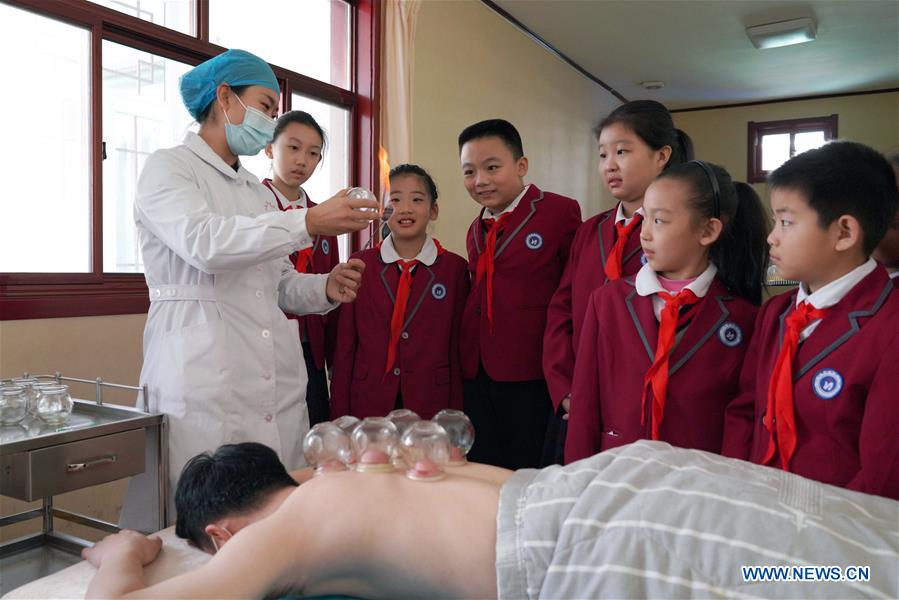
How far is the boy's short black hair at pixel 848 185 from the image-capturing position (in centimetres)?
147

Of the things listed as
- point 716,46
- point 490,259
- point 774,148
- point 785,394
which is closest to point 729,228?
point 785,394

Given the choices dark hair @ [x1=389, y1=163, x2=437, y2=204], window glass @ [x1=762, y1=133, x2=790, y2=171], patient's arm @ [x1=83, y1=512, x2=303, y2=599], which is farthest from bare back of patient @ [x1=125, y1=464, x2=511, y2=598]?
window glass @ [x1=762, y1=133, x2=790, y2=171]

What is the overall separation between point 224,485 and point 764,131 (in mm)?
8323

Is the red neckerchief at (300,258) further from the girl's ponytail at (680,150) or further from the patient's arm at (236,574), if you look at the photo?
the patient's arm at (236,574)

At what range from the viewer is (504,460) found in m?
2.42

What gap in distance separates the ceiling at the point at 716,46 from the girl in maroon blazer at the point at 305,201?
3046 mm

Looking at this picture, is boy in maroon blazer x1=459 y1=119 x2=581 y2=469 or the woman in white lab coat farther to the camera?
boy in maroon blazer x1=459 y1=119 x2=581 y2=469

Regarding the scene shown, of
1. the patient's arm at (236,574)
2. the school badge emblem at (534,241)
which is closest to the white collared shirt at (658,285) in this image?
the school badge emblem at (534,241)

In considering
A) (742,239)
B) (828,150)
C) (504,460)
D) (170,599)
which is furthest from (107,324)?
(828,150)

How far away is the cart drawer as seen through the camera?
57.9 inches

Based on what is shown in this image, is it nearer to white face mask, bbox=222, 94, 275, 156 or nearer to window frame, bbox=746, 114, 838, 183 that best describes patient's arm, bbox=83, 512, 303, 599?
white face mask, bbox=222, 94, 275, 156

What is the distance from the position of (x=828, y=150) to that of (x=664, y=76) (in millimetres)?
6008

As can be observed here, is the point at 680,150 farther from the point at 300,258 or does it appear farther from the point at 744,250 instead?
the point at 300,258

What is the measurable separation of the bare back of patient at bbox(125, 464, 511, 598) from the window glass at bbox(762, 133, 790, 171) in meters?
8.10
